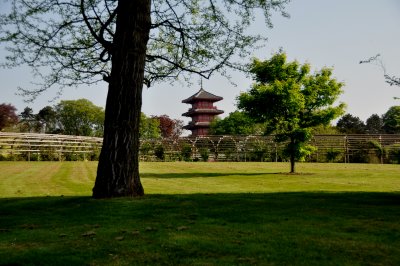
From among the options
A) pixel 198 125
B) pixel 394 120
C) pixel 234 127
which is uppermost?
pixel 198 125

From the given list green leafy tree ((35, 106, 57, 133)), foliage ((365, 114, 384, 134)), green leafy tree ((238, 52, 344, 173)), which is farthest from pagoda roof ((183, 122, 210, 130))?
green leafy tree ((238, 52, 344, 173))

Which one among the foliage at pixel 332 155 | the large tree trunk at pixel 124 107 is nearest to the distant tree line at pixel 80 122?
the foliage at pixel 332 155

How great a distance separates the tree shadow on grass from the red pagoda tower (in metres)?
64.7

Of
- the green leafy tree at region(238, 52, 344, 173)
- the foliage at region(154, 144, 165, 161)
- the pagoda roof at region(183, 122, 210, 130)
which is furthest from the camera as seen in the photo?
the pagoda roof at region(183, 122, 210, 130)

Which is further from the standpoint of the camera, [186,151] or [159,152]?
[186,151]

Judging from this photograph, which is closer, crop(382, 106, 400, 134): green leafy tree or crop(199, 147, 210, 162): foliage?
crop(382, 106, 400, 134): green leafy tree

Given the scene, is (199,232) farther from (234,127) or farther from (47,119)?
(47,119)

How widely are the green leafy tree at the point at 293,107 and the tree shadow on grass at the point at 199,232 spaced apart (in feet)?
40.3

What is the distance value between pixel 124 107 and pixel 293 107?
13.1 metres

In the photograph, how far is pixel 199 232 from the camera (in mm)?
5684

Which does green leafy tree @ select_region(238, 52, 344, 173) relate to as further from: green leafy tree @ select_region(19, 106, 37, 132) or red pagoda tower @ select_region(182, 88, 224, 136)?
green leafy tree @ select_region(19, 106, 37, 132)

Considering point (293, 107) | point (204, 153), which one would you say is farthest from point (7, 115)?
point (293, 107)

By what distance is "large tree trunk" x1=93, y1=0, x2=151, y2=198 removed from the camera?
29.9 feet

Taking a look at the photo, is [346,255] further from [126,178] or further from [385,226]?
[126,178]
